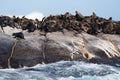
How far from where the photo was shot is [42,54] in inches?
1411

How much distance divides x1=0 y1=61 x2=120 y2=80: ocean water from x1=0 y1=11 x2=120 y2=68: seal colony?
5.24ft

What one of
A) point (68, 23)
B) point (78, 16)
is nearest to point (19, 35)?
point (68, 23)

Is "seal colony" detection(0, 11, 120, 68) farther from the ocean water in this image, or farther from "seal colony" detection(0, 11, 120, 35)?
the ocean water

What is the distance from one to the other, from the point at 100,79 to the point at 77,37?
1189cm

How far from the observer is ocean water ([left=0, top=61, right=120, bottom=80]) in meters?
28.7

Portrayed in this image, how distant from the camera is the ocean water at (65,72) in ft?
94.1

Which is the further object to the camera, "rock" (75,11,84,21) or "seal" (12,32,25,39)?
"rock" (75,11,84,21)

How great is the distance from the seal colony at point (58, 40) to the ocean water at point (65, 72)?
1596 millimetres

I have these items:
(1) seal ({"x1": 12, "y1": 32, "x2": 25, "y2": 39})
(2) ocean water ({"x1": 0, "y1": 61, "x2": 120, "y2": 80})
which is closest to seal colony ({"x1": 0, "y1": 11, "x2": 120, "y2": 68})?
(1) seal ({"x1": 12, "y1": 32, "x2": 25, "y2": 39})

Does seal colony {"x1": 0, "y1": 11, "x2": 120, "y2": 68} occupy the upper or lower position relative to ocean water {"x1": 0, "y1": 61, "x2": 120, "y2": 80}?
upper

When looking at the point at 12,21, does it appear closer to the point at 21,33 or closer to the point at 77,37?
the point at 21,33

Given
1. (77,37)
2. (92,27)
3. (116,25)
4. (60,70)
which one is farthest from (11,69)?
(116,25)

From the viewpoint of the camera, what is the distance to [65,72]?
3084 cm

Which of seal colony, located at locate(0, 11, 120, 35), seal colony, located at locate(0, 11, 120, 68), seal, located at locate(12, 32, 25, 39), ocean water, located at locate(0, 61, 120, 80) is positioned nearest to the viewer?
ocean water, located at locate(0, 61, 120, 80)
